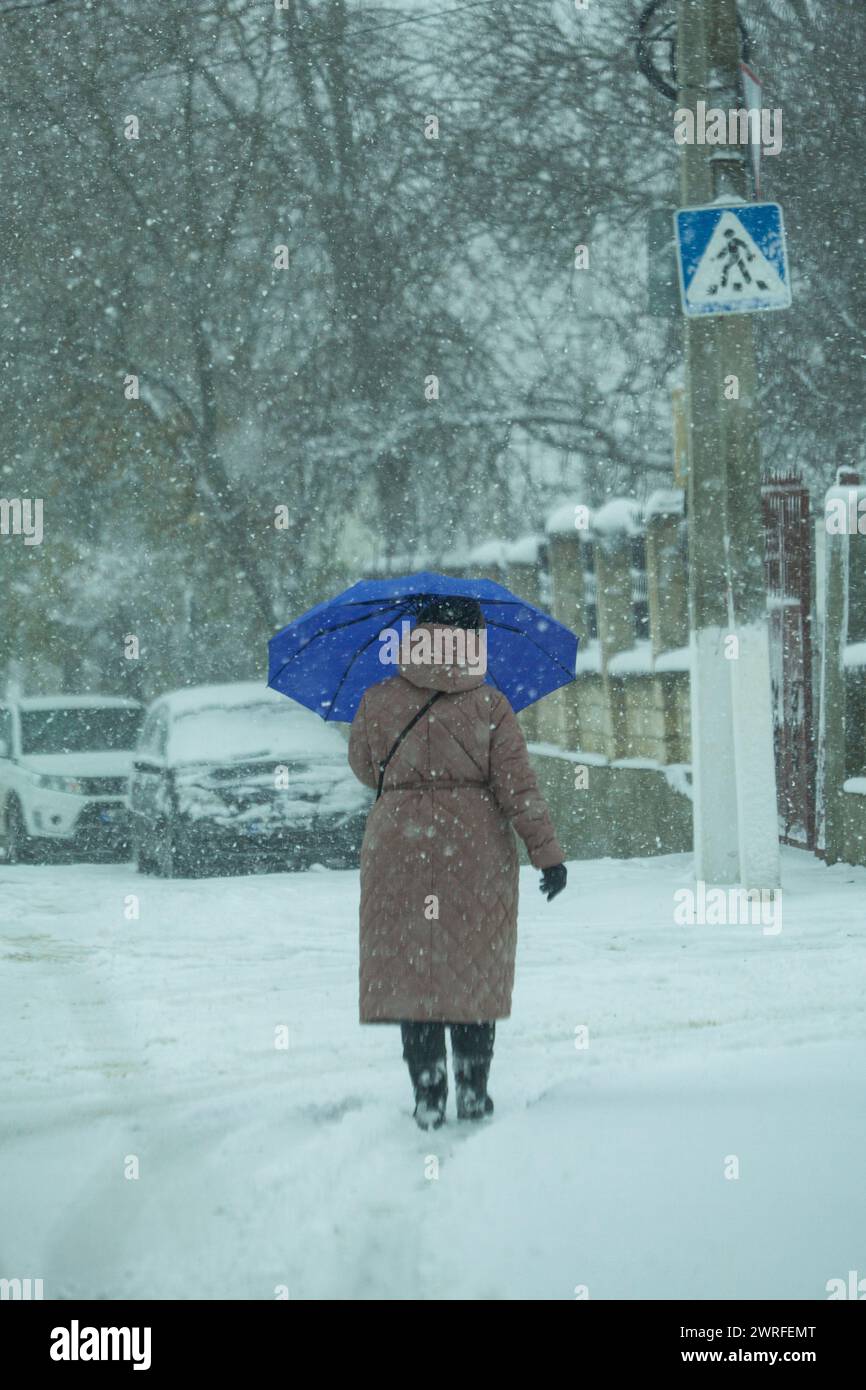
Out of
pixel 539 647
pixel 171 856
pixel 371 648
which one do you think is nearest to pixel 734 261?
pixel 539 647

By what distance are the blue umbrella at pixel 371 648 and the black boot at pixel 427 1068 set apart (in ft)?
3.37

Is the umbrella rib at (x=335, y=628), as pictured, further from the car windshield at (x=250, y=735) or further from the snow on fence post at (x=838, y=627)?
the car windshield at (x=250, y=735)

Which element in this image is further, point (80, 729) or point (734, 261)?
point (80, 729)

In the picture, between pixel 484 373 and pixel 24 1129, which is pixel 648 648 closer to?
pixel 484 373

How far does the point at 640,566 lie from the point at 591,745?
1.75 meters

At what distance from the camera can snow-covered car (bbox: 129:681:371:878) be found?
12.8 m

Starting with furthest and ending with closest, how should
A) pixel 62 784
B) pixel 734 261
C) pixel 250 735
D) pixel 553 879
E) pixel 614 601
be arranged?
pixel 62 784
pixel 614 601
pixel 250 735
pixel 734 261
pixel 553 879

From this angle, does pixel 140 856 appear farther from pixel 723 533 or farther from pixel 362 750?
pixel 362 750

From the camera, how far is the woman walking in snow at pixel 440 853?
5129 mm

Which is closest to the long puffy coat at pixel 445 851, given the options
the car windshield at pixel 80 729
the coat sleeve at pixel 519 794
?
the coat sleeve at pixel 519 794

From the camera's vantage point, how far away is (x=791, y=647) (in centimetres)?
1223

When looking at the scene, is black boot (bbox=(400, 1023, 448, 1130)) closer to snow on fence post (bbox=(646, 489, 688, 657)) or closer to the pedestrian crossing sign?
the pedestrian crossing sign

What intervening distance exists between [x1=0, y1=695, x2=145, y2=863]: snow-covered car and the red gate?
5.49 meters

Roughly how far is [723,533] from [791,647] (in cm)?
256
